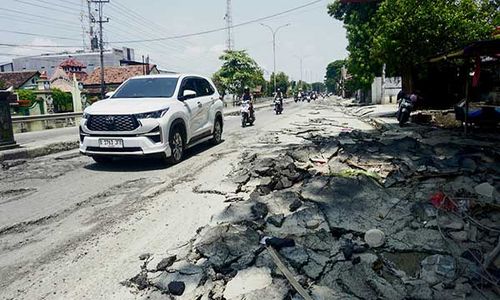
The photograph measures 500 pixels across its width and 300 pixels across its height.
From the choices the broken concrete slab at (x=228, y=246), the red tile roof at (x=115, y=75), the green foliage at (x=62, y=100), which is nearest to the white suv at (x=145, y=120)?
the broken concrete slab at (x=228, y=246)

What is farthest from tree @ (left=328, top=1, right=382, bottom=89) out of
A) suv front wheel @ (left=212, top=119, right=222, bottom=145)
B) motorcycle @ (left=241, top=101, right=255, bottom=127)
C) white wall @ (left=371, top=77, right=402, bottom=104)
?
suv front wheel @ (left=212, top=119, right=222, bottom=145)

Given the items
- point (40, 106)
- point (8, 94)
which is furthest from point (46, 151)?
point (40, 106)

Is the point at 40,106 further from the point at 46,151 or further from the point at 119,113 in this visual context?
the point at 119,113

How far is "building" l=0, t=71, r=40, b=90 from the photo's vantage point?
52375 millimetres

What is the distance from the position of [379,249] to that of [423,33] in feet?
46.2

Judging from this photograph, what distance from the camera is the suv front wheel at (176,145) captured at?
7739mm

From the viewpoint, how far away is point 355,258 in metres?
3.37

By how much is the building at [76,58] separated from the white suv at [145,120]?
7414 centimetres

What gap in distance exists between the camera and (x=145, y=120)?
716 cm

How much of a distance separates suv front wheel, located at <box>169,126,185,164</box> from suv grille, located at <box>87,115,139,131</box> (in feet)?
2.80

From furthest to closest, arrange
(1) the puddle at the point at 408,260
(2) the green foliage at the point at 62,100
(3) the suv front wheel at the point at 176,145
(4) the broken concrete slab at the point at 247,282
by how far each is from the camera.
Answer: (2) the green foliage at the point at 62,100 < (3) the suv front wheel at the point at 176,145 < (1) the puddle at the point at 408,260 < (4) the broken concrete slab at the point at 247,282

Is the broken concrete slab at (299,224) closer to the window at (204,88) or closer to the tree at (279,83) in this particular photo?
the window at (204,88)

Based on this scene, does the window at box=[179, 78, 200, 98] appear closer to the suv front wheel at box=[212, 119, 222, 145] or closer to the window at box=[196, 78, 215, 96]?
the window at box=[196, 78, 215, 96]

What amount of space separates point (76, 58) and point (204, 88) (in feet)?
276
